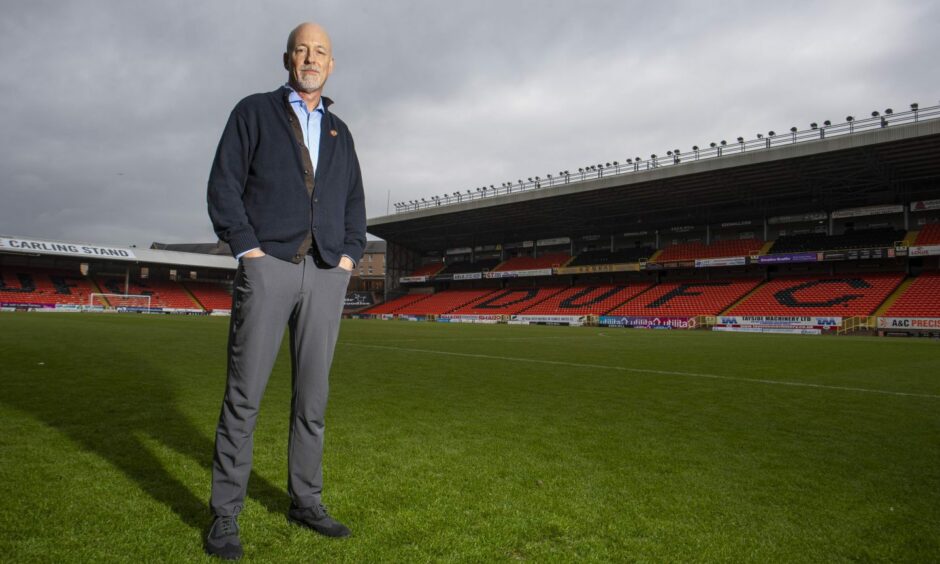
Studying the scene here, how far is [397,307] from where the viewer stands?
5122 cm

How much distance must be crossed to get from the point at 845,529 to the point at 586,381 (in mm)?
4914

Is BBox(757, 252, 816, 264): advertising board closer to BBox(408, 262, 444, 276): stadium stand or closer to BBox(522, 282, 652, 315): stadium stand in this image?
BBox(522, 282, 652, 315): stadium stand

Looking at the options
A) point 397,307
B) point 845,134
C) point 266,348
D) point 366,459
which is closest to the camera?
point 266,348

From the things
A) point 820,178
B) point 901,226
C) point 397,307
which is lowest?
point 397,307

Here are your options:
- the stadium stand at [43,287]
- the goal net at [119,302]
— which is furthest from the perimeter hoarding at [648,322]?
the stadium stand at [43,287]

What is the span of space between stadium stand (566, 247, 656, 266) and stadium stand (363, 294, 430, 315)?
1628cm

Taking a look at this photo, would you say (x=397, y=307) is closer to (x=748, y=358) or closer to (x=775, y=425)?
(x=748, y=358)

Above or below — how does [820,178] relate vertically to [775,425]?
above

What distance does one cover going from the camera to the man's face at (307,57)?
249 cm

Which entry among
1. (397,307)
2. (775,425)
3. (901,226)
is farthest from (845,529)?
(397,307)

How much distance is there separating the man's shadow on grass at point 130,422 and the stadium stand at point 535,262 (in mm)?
39816

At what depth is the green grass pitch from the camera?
2121mm

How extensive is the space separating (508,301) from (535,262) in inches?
206

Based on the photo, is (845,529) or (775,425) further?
(775,425)
